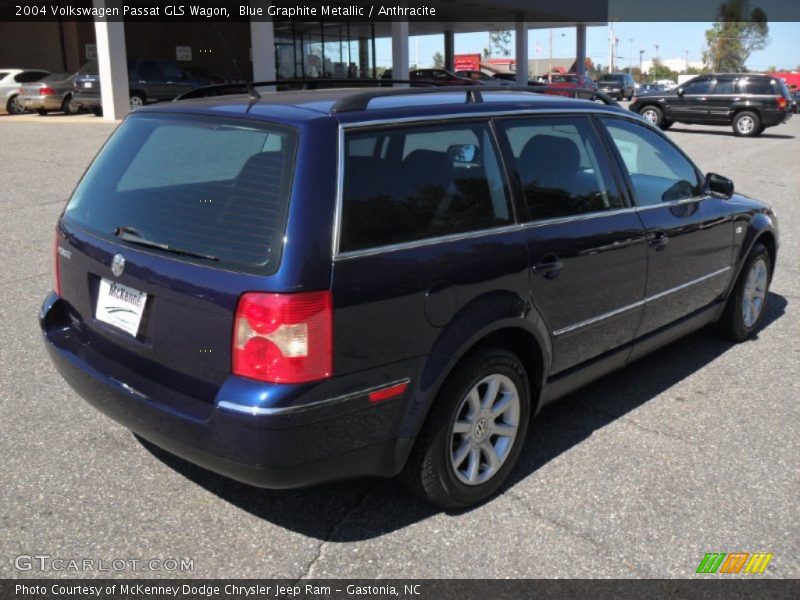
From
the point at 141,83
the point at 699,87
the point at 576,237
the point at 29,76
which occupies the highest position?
the point at 29,76

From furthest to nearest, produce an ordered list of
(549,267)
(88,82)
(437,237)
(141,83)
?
(141,83)
(88,82)
(549,267)
(437,237)

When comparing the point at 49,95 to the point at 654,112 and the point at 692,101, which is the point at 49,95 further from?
the point at 692,101

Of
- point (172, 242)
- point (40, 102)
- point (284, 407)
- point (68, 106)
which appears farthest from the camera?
point (68, 106)

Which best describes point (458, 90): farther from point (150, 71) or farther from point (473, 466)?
point (150, 71)

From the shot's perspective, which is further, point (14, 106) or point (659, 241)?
point (14, 106)

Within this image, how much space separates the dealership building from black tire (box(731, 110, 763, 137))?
38.7 feet

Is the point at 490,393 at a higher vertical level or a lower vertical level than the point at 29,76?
lower

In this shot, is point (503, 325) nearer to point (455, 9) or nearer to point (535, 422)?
point (535, 422)

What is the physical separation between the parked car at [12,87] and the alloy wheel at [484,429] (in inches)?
1040

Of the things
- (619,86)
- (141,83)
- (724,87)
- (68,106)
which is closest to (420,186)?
(141,83)

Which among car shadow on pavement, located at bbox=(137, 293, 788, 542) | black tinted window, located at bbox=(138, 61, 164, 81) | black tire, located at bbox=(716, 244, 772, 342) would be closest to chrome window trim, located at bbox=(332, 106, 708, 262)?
car shadow on pavement, located at bbox=(137, 293, 788, 542)

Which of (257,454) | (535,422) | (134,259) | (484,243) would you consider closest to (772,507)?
(535,422)

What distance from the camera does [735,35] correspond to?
75625 millimetres

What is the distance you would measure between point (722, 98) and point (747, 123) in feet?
3.51
